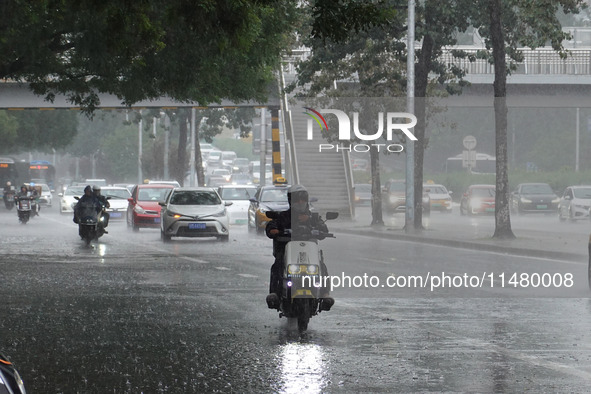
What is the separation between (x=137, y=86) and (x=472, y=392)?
19.0 m

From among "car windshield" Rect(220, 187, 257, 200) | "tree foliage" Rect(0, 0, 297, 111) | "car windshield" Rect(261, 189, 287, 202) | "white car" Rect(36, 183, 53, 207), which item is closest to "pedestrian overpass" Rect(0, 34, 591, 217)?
"car windshield" Rect(220, 187, 257, 200)

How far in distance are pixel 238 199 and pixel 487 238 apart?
1489cm

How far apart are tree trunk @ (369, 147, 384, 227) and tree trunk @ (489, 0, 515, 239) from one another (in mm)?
8238

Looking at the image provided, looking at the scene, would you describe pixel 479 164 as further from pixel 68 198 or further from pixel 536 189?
pixel 68 198

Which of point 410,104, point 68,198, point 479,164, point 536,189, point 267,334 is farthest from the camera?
point 68,198

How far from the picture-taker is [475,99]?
54.2m

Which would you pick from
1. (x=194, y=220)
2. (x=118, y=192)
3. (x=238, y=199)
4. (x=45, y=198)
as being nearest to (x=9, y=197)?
(x=45, y=198)

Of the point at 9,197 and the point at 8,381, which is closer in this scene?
the point at 8,381

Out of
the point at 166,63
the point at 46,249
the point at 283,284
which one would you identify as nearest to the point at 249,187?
the point at 46,249

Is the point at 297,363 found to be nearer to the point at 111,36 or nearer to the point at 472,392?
the point at 472,392

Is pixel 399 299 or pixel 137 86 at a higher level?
pixel 137 86

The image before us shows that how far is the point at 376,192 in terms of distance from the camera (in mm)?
45031

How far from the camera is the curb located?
26.7m

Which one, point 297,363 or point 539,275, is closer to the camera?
point 297,363
